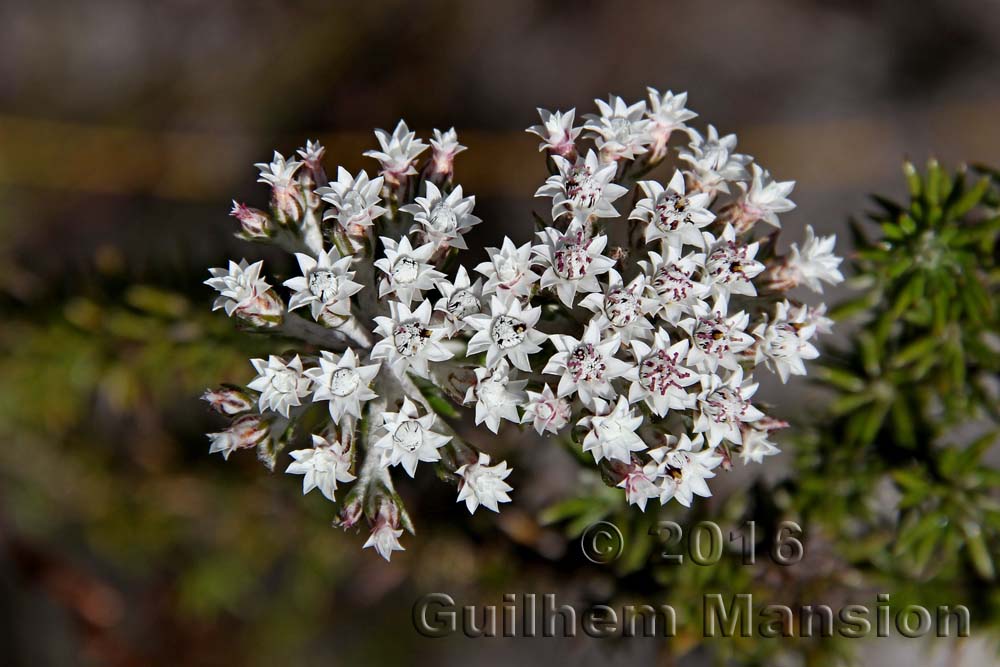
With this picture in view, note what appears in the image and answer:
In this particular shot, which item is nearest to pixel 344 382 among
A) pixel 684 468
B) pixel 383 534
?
pixel 383 534

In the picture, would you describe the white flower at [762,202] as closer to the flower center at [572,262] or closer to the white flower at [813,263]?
the white flower at [813,263]

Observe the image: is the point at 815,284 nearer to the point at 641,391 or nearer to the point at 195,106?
the point at 641,391

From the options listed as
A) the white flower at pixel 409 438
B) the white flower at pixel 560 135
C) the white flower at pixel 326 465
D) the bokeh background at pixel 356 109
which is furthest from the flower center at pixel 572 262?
the bokeh background at pixel 356 109

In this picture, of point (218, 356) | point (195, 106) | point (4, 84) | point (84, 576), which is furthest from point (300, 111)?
point (84, 576)

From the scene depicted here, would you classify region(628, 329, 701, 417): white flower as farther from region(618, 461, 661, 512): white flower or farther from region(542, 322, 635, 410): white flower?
region(618, 461, 661, 512): white flower

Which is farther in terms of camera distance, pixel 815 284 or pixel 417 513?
pixel 417 513

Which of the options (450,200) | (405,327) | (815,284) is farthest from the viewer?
(815,284)

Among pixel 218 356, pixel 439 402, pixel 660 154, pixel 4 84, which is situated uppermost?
pixel 4 84
